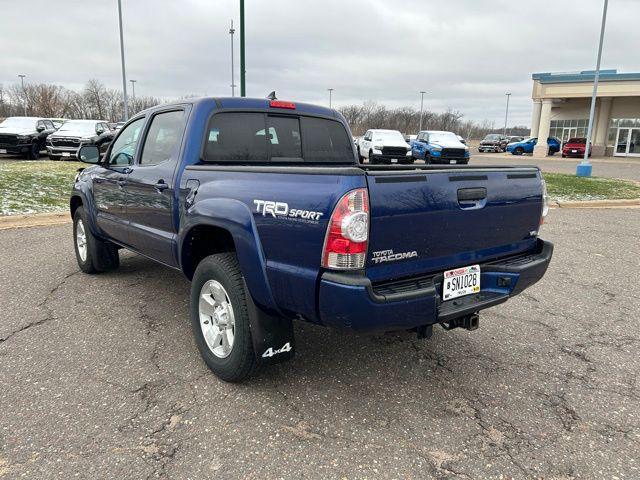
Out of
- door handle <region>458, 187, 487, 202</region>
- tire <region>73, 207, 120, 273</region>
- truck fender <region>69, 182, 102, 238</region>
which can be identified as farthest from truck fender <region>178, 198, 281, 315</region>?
tire <region>73, 207, 120, 273</region>

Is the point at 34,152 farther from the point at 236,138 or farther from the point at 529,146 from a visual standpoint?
the point at 529,146

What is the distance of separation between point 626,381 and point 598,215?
8119 millimetres

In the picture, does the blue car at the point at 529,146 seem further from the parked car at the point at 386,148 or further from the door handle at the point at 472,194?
the door handle at the point at 472,194

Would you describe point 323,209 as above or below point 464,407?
above

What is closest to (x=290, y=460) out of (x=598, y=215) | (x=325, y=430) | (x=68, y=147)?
(x=325, y=430)

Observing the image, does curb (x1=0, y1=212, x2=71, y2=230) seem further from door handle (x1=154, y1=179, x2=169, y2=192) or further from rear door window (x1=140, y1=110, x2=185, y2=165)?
door handle (x1=154, y1=179, x2=169, y2=192)

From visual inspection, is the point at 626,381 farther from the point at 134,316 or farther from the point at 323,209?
the point at 134,316

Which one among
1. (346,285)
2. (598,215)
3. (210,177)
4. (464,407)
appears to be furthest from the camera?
(598,215)

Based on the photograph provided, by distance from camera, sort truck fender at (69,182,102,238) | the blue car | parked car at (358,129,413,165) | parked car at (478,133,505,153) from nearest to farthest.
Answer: truck fender at (69,182,102,238), parked car at (358,129,413,165), the blue car, parked car at (478,133,505,153)

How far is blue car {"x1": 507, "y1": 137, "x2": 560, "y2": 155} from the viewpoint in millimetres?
40062

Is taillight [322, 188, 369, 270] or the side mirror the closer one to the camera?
taillight [322, 188, 369, 270]

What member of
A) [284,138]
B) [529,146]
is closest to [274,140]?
[284,138]

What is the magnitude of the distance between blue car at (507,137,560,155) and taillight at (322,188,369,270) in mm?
42409

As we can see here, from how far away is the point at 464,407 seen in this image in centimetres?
295
